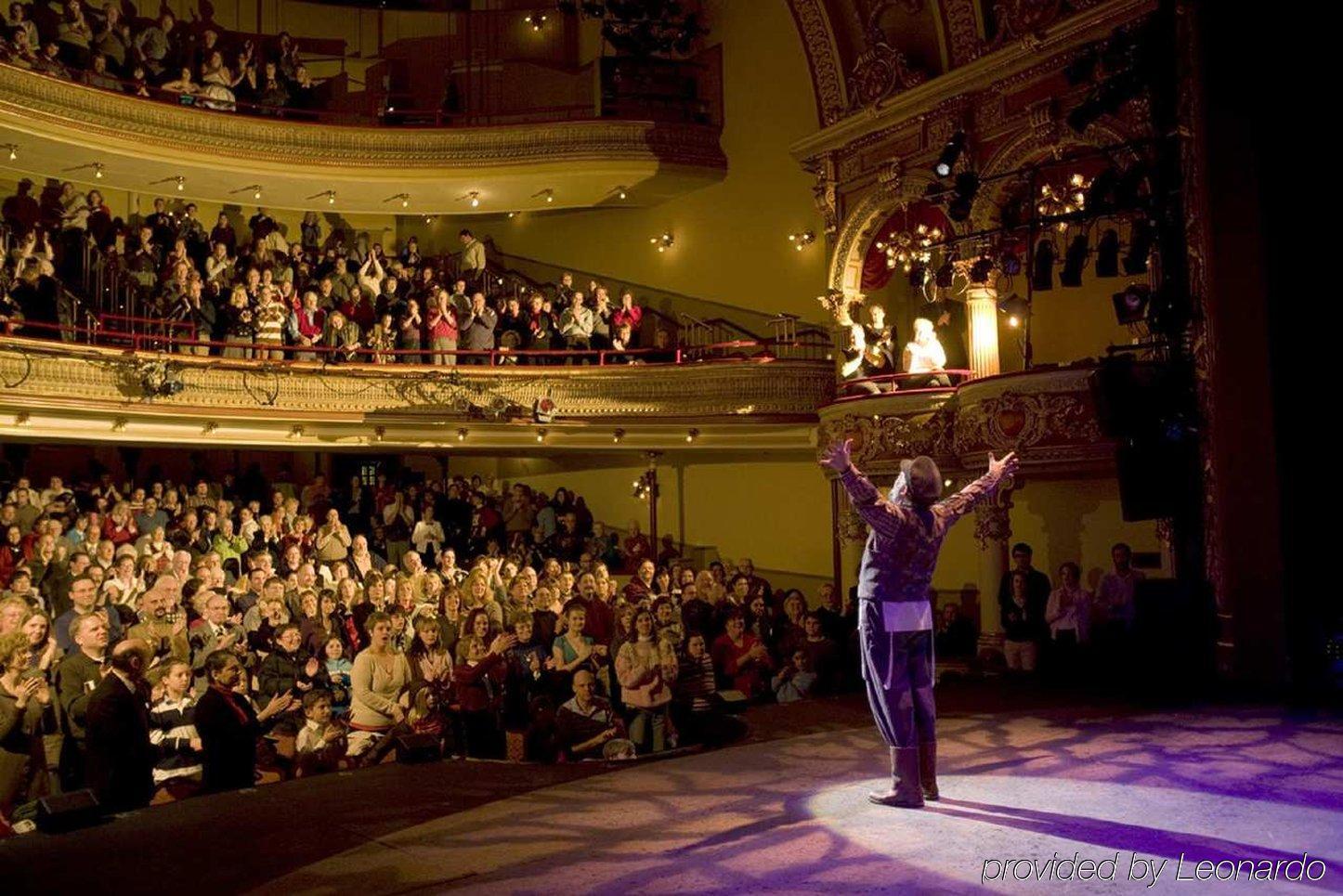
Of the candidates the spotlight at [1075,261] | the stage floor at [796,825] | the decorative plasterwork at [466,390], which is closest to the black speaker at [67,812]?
the stage floor at [796,825]

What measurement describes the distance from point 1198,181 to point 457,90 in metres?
13.2

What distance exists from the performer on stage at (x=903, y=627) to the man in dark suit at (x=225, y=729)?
10.8 feet

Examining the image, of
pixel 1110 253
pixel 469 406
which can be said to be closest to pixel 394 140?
pixel 469 406

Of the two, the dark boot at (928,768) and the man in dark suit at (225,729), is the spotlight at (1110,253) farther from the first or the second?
the man in dark suit at (225,729)

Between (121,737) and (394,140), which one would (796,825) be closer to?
(121,737)

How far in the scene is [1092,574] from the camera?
45.5 ft

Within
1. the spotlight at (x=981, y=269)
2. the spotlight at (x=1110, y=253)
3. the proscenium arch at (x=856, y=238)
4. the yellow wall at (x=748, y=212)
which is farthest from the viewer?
the yellow wall at (x=748, y=212)

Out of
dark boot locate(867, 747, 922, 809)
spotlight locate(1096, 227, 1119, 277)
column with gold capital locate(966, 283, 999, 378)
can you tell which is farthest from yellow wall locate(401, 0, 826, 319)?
dark boot locate(867, 747, 922, 809)

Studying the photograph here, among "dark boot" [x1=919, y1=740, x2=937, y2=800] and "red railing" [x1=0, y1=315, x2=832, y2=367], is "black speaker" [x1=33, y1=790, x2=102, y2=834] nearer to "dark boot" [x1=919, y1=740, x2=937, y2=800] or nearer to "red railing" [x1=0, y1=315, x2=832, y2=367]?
"dark boot" [x1=919, y1=740, x2=937, y2=800]

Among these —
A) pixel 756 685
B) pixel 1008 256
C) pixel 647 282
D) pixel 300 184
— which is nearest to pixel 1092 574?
pixel 1008 256

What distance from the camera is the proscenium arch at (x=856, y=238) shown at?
49.5ft

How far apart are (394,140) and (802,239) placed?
238 inches

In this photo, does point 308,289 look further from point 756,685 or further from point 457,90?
point 756,685

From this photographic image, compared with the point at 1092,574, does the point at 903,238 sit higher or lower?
higher
